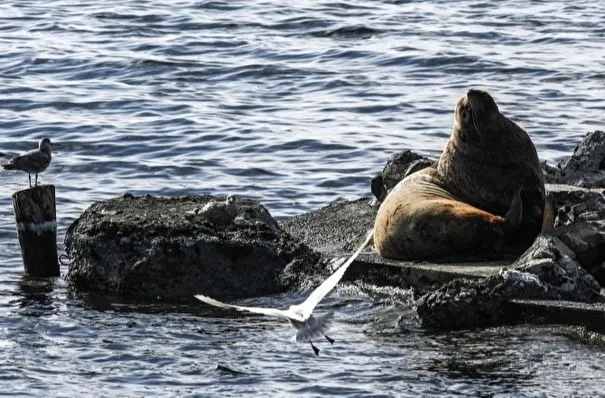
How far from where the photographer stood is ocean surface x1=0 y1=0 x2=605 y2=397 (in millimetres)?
9547

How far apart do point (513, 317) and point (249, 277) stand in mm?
2371

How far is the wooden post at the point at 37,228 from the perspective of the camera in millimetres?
12156

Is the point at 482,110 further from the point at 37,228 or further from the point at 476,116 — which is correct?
the point at 37,228

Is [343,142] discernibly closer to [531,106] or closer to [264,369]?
[531,106]

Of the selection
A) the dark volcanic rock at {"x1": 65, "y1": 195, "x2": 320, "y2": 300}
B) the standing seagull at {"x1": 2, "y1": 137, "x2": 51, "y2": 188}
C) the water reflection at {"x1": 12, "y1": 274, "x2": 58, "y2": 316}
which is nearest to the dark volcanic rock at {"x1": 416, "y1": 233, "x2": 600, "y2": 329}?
the dark volcanic rock at {"x1": 65, "y1": 195, "x2": 320, "y2": 300}

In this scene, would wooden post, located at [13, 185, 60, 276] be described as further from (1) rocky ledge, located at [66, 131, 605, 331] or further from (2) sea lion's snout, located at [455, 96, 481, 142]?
(2) sea lion's snout, located at [455, 96, 481, 142]

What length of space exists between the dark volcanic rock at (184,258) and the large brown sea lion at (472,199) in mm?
821

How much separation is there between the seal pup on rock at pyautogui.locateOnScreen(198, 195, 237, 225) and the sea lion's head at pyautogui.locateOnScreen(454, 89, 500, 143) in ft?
6.34

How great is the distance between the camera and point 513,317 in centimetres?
1013

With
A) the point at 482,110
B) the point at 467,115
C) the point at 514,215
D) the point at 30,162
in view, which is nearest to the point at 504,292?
the point at 514,215

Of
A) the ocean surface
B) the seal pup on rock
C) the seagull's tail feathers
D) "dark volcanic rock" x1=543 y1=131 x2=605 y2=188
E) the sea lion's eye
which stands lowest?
the ocean surface

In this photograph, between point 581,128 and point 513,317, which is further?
point 581,128

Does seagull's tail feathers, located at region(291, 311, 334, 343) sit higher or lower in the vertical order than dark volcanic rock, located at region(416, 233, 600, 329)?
higher

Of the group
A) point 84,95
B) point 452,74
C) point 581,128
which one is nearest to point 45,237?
point 581,128
